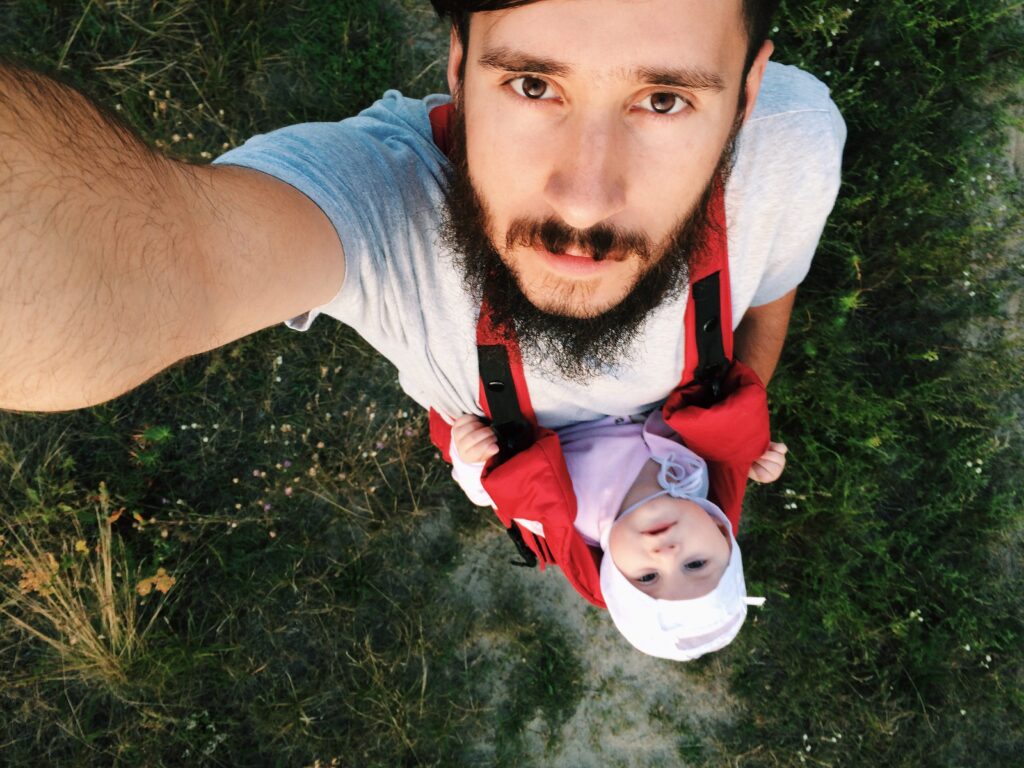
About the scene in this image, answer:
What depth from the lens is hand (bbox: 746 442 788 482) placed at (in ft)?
9.32

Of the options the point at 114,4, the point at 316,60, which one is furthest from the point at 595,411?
the point at 114,4

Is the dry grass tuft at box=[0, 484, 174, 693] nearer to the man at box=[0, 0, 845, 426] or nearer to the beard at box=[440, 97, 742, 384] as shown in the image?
the man at box=[0, 0, 845, 426]

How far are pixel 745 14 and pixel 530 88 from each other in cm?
55

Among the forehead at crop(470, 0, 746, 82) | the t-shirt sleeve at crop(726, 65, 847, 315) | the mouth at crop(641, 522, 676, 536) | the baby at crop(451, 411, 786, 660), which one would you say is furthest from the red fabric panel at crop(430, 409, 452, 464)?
the forehead at crop(470, 0, 746, 82)

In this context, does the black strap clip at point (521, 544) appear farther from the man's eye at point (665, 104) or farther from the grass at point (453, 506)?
the man's eye at point (665, 104)

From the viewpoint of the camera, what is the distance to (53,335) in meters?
1.18

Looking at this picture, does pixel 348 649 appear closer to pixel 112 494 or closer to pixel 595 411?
pixel 112 494

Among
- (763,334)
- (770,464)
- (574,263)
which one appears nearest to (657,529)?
(770,464)

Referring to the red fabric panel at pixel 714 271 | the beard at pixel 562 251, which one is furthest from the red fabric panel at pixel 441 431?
the red fabric panel at pixel 714 271

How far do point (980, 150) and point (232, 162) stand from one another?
138 inches

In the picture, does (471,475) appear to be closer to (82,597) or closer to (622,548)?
(622,548)

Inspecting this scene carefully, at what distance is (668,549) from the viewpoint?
2549 millimetres

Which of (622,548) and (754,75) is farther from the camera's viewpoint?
(622,548)

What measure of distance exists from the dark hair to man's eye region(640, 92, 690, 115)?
9.2 inches
